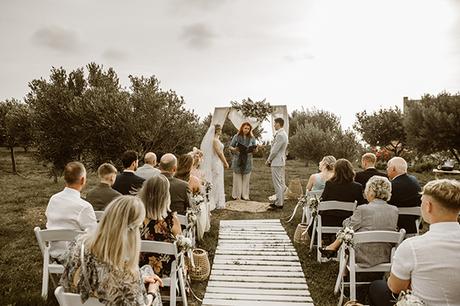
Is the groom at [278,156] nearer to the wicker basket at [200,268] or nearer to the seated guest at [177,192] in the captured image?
the seated guest at [177,192]

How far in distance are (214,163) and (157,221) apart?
7.17 meters

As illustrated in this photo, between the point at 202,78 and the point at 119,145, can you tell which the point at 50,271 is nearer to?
the point at 119,145

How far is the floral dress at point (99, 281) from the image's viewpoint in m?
2.88

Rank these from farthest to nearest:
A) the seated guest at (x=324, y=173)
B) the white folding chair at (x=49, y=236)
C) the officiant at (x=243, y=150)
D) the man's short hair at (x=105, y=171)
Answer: the officiant at (x=243, y=150), the seated guest at (x=324, y=173), the man's short hair at (x=105, y=171), the white folding chair at (x=49, y=236)

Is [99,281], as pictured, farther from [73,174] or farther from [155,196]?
[73,174]

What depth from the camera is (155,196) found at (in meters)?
4.31

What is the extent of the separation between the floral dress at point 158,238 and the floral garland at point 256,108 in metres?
Result: 8.68

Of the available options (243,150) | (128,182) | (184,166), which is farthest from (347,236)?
(243,150)

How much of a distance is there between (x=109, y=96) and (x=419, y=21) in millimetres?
10132

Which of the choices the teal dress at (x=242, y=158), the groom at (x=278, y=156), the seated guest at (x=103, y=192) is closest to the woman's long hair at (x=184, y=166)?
the seated guest at (x=103, y=192)

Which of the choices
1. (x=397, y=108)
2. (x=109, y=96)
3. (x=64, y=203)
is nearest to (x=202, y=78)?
(x=109, y=96)

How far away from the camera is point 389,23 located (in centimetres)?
1159

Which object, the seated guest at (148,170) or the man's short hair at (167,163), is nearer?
the man's short hair at (167,163)

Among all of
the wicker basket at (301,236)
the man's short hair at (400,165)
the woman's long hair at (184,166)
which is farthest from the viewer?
the wicker basket at (301,236)
